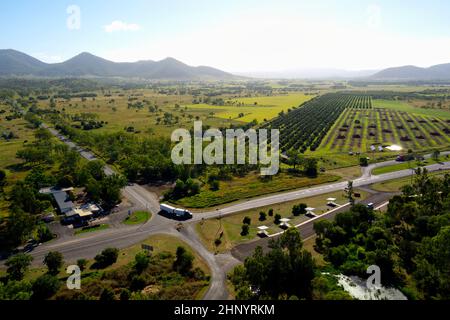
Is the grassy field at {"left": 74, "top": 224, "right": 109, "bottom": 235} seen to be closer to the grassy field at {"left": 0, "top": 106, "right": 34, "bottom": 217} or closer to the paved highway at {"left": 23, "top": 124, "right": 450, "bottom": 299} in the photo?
the paved highway at {"left": 23, "top": 124, "right": 450, "bottom": 299}

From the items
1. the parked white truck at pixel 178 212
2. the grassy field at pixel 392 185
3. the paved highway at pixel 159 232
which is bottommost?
the paved highway at pixel 159 232

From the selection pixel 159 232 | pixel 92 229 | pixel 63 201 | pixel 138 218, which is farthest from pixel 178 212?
pixel 63 201

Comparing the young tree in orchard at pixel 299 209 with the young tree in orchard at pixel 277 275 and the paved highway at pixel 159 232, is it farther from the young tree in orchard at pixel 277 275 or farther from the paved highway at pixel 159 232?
the young tree in orchard at pixel 277 275

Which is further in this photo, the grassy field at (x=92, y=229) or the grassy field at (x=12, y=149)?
the grassy field at (x=12, y=149)

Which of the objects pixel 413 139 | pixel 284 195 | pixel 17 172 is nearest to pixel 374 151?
pixel 413 139

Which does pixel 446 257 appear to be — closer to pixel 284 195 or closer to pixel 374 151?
pixel 284 195

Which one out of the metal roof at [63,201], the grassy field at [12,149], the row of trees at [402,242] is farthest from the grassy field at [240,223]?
the grassy field at [12,149]

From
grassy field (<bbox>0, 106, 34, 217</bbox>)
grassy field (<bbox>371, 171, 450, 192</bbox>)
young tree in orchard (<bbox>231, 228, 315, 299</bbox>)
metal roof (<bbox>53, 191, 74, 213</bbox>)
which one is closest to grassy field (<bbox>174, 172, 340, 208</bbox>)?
grassy field (<bbox>371, 171, 450, 192</bbox>)

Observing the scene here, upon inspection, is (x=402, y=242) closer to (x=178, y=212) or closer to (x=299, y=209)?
(x=299, y=209)
